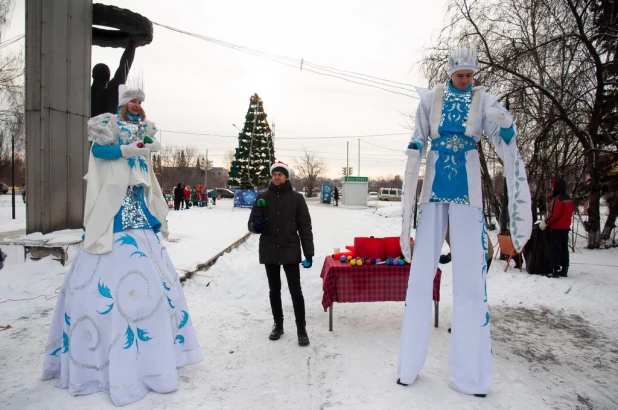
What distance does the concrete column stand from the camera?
6.40 m

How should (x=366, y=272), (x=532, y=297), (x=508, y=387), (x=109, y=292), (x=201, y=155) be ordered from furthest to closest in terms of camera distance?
(x=201, y=155) < (x=532, y=297) < (x=366, y=272) < (x=508, y=387) < (x=109, y=292)

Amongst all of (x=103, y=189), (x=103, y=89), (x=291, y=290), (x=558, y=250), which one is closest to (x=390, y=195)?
(x=558, y=250)

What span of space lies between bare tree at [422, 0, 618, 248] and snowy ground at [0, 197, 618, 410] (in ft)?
12.1

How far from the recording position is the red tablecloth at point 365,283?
180 inches

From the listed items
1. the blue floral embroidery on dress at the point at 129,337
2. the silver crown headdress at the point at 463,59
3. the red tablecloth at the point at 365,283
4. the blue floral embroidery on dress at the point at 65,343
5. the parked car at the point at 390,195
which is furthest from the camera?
the parked car at the point at 390,195

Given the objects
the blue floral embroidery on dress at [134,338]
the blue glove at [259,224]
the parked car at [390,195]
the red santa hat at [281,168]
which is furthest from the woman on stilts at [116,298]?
the parked car at [390,195]

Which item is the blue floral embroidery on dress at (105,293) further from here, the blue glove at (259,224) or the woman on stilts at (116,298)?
the blue glove at (259,224)

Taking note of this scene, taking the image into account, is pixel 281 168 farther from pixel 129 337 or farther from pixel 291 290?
pixel 129 337

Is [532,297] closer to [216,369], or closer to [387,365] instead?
[387,365]

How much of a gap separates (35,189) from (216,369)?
185 inches

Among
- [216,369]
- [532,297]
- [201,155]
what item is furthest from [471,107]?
[201,155]

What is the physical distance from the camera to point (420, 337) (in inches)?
132

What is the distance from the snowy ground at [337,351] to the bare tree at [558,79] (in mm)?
3681

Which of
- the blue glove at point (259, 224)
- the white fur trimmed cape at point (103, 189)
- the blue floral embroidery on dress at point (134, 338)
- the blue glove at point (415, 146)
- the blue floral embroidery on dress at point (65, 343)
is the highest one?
the blue glove at point (415, 146)
